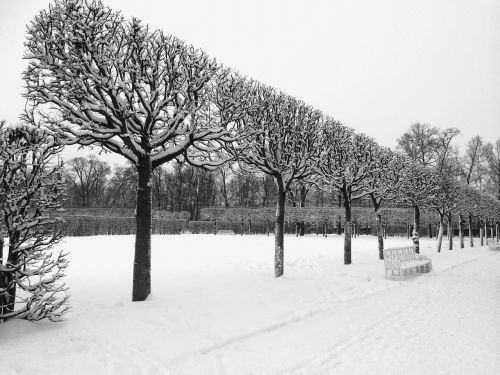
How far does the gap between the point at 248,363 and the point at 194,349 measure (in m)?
0.96

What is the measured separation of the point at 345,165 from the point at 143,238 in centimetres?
1073

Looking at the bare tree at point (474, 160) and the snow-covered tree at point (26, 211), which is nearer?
the snow-covered tree at point (26, 211)

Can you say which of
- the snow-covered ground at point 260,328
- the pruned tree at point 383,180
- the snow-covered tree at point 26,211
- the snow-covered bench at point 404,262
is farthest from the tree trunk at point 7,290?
the pruned tree at point 383,180

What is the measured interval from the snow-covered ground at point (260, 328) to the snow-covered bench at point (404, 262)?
1.03 metres

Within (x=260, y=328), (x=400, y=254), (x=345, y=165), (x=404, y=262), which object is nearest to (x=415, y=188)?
(x=400, y=254)

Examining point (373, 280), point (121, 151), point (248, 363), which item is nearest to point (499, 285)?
point (373, 280)

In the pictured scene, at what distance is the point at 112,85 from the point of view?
23.4 ft

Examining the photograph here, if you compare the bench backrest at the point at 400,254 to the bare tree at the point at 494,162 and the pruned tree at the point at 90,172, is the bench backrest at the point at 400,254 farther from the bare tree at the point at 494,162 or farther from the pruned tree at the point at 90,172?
the pruned tree at the point at 90,172

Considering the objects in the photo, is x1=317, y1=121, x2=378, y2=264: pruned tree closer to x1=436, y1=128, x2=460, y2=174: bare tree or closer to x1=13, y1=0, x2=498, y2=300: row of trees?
x1=13, y1=0, x2=498, y2=300: row of trees

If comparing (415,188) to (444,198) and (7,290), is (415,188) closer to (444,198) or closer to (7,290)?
(444,198)

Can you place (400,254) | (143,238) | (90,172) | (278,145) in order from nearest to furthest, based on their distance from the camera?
(143,238), (278,145), (400,254), (90,172)

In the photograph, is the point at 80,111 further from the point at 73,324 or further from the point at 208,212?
the point at 208,212

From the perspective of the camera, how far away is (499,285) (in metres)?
11.9

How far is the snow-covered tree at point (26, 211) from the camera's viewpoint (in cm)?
561
